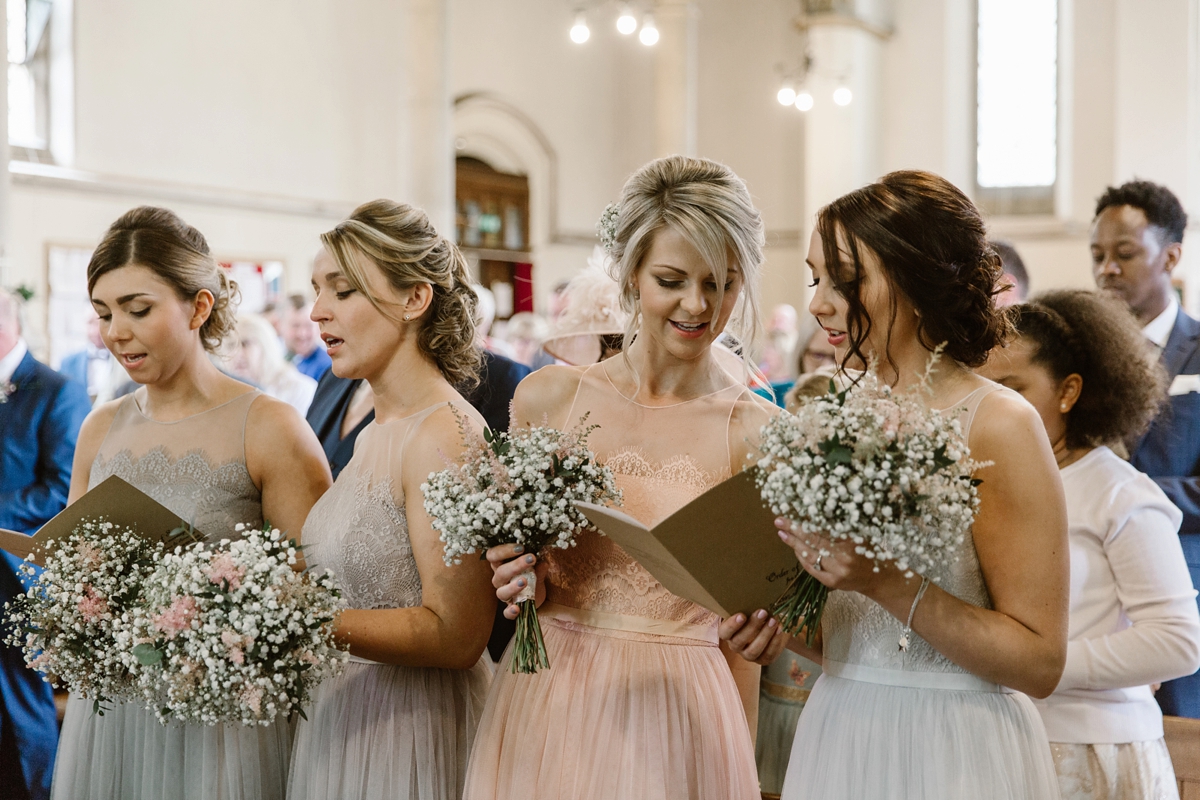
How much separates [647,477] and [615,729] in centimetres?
47

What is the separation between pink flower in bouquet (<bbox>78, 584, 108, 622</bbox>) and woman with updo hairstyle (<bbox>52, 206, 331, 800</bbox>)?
34cm

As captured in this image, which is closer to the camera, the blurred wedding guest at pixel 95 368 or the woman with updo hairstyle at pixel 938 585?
the woman with updo hairstyle at pixel 938 585

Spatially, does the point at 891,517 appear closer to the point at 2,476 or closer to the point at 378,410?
the point at 378,410

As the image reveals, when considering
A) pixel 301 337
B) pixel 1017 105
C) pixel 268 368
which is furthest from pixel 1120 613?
pixel 1017 105

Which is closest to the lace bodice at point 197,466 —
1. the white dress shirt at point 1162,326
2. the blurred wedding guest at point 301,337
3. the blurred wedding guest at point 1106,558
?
the blurred wedding guest at point 1106,558

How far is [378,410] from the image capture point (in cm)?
250

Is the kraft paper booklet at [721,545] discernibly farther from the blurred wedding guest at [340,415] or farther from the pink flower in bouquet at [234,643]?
the blurred wedding guest at [340,415]

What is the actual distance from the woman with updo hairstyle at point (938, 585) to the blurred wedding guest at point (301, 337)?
6142mm

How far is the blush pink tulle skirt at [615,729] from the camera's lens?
7.09 feet

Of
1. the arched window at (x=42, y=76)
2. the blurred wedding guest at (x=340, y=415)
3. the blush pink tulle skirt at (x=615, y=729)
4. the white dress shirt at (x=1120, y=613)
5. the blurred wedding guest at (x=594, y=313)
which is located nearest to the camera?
the blush pink tulle skirt at (x=615, y=729)

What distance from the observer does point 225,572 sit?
209 centimetres

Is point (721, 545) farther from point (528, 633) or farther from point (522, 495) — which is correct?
point (528, 633)

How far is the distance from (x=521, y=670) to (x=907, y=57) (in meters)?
14.6

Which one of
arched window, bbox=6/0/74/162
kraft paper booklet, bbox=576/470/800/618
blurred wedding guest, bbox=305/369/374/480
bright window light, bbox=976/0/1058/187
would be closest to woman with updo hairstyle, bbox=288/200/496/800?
kraft paper booklet, bbox=576/470/800/618
